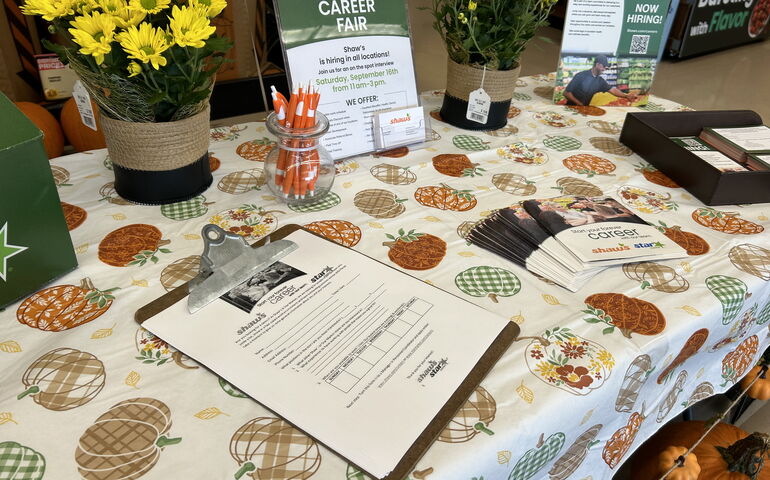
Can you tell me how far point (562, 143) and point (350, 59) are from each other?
1.84ft

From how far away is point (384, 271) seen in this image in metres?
0.82

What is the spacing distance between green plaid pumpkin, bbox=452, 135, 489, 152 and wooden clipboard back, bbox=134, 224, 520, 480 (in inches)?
25.0

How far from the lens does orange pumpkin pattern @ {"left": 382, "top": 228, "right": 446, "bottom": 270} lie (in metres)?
0.86

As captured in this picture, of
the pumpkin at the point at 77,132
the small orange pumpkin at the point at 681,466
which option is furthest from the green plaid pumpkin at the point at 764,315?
the pumpkin at the point at 77,132

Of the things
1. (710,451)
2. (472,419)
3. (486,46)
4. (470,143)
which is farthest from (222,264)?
(710,451)

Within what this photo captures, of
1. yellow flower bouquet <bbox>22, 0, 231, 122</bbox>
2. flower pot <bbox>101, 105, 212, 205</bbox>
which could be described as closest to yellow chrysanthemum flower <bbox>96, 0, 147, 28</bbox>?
yellow flower bouquet <bbox>22, 0, 231, 122</bbox>

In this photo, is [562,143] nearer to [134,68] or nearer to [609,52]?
[609,52]

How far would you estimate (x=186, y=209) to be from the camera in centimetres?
97

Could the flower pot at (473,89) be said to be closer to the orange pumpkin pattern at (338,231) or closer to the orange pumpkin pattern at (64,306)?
the orange pumpkin pattern at (338,231)

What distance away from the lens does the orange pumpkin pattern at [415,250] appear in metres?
0.86

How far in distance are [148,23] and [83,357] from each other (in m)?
0.50

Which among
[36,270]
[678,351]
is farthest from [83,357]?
[678,351]

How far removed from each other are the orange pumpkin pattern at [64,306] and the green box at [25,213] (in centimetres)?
2

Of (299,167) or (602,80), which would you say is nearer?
(299,167)
